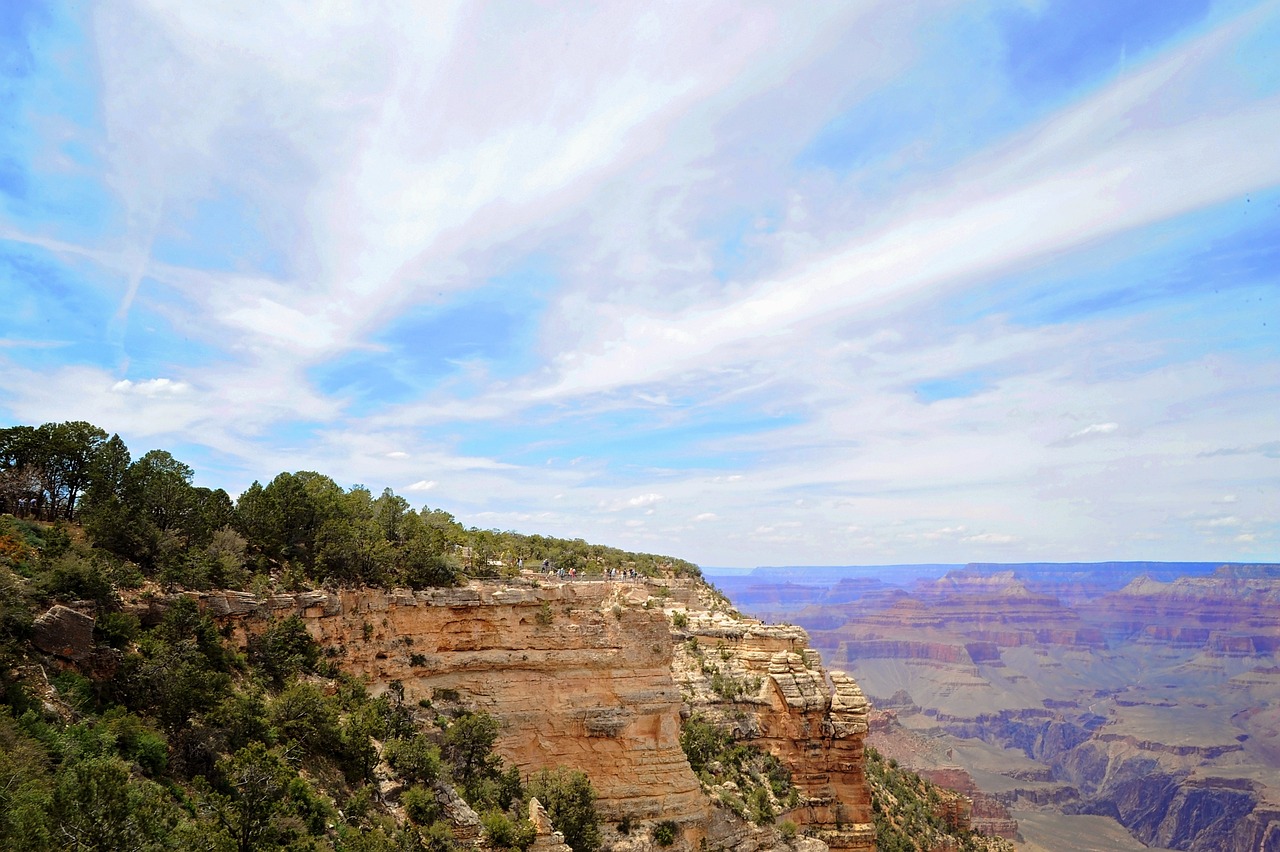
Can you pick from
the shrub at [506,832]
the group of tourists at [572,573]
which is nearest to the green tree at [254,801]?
the shrub at [506,832]

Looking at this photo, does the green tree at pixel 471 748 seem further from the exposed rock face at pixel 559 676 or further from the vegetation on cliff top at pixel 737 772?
the vegetation on cliff top at pixel 737 772

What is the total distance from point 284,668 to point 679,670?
2367 cm

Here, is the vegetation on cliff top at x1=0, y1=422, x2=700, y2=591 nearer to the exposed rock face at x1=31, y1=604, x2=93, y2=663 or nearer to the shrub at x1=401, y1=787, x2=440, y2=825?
the exposed rock face at x1=31, y1=604, x2=93, y2=663

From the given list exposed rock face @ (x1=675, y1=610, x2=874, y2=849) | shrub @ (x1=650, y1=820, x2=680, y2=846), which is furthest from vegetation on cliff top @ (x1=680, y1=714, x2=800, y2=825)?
shrub @ (x1=650, y1=820, x2=680, y2=846)

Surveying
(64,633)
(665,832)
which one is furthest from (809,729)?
(64,633)

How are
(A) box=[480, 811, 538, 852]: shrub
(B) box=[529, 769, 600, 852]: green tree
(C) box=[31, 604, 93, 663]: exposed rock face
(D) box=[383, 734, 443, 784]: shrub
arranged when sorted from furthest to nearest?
(B) box=[529, 769, 600, 852]: green tree
(D) box=[383, 734, 443, 784]: shrub
(A) box=[480, 811, 538, 852]: shrub
(C) box=[31, 604, 93, 663]: exposed rock face

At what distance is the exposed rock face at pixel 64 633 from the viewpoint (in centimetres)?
1762

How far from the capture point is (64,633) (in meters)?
18.0

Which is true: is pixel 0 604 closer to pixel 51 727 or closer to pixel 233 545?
pixel 51 727

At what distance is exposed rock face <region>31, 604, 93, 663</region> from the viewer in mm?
17625

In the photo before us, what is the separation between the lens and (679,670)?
42656 millimetres

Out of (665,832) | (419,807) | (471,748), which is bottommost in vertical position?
(665,832)

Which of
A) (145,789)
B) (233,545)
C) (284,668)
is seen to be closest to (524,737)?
(284,668)

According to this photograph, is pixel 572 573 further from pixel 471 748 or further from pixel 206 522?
pixel 206 522
